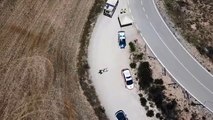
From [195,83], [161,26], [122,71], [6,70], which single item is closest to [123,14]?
[161,26]

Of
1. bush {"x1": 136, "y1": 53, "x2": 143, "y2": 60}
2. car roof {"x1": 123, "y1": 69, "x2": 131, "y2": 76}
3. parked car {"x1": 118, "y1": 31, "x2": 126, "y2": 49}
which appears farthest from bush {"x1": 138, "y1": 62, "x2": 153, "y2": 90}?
parked car {"x1": 118, "y1": 31, "x2": 126, "y2": 49}

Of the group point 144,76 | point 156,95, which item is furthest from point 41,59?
point 156,95

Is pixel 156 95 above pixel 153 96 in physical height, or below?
above

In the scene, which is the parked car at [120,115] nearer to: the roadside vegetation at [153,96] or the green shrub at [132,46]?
the roadside vegetation at [153,96]

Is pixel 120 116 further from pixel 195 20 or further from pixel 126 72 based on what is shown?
pixel 195 20

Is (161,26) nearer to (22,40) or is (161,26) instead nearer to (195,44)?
(195,44)

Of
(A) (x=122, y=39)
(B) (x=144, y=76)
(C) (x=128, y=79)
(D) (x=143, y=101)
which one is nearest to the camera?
(D) (x=143, y=101)
